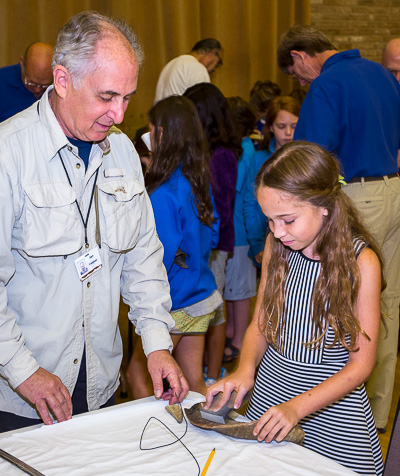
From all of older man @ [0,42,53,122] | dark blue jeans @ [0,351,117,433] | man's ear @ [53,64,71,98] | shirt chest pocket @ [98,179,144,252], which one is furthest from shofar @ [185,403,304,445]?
older man @ [0,42,53,122]

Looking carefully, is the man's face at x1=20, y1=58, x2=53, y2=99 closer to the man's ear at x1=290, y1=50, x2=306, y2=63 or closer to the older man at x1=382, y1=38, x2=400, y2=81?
the man's ear at x1=290, y1=50, x2=306, y2=63

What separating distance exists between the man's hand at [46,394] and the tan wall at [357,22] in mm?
6694

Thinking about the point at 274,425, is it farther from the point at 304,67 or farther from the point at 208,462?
the point at 304,67

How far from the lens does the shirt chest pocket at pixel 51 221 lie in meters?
1.54

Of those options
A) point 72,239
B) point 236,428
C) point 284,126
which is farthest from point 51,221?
point 284,126

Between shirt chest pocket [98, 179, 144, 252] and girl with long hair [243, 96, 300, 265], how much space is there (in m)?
1.94

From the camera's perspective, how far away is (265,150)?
4.02m

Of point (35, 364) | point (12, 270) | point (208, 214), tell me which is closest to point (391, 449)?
point (35, 364)

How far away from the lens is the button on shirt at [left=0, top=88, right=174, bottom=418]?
1523 millimetres

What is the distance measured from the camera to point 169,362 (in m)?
1.68

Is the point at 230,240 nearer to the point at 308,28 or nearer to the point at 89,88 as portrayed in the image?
the point at 308,28

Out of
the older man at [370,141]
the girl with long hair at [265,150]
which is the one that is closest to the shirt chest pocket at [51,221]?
the older man at [370,141]

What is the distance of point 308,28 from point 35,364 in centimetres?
227

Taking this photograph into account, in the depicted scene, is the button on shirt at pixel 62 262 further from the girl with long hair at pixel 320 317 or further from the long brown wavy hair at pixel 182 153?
the long brown wavy hair at pixel 182 153
